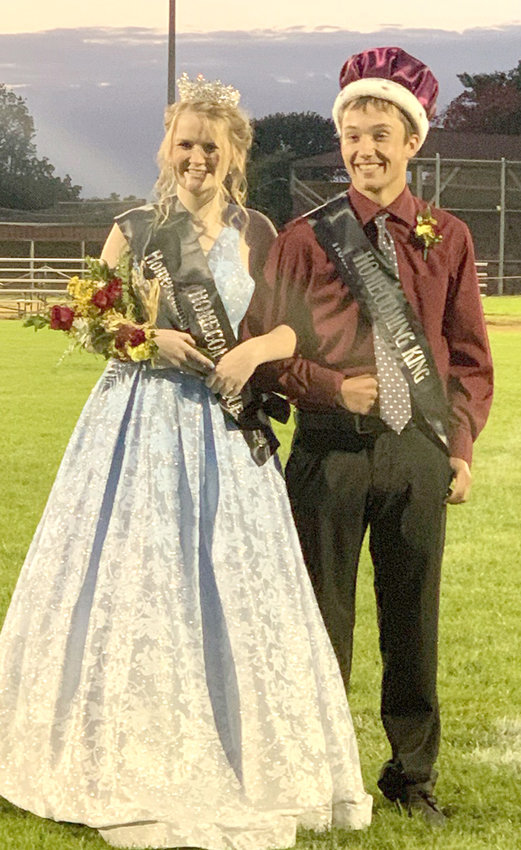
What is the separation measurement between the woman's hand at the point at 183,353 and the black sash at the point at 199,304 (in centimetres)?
4

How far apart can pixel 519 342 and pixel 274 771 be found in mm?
25256

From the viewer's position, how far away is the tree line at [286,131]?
7533cm

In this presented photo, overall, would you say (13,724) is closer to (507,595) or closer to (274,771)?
(274,771)

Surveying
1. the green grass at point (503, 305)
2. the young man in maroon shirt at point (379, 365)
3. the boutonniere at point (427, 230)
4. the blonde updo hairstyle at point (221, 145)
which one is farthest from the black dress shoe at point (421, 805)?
the green grass at point (503, 305)

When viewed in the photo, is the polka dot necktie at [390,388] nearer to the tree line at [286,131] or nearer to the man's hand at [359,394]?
the man's hand at [359,394]

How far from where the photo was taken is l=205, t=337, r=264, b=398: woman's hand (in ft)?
14.4

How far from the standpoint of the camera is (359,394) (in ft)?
14.2

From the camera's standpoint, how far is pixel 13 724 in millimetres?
4625

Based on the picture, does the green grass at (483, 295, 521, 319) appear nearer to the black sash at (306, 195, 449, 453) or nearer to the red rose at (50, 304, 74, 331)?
the red rose at (50, 304, 74, 331)

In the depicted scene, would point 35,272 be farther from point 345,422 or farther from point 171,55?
point 345,422

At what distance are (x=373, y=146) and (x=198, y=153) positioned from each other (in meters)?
0.53

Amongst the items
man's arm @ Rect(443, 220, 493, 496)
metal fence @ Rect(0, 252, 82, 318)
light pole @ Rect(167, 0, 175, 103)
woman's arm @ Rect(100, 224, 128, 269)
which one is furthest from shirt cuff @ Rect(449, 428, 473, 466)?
metal fence @ Rect(0, 252, 82, 318)

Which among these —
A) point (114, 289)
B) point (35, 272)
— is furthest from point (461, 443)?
point (35, 272)

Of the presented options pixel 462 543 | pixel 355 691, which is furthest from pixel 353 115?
pixel 462 543
